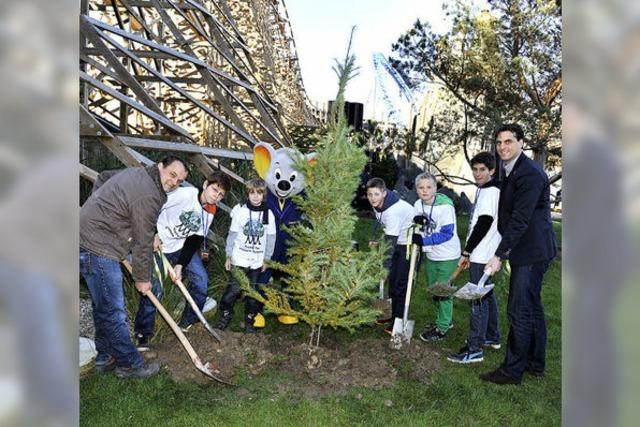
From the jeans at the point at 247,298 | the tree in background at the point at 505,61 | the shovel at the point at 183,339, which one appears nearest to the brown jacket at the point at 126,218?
the shovel at the point at 183,339

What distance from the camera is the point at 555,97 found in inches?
454

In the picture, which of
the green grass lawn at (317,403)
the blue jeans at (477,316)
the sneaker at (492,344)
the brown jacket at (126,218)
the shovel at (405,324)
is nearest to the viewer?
the green grass lawn at (317,403)

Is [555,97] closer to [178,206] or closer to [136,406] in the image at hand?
[178,206]

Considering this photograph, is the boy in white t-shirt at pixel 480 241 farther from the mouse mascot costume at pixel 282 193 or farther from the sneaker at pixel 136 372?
the sneaker at pixel 136 372

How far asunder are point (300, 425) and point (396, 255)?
98.3 inches

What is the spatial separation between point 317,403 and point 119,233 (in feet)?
6.29

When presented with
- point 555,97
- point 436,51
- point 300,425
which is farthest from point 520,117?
point 300,425

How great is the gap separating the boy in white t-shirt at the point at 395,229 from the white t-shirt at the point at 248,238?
1.11 meters

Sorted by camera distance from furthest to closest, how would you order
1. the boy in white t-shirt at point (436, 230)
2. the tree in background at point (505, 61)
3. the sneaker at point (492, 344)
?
the tree in background at point (505, 61) → the sneaker at point (492, 344) → the boy in white t-shirt at point (436, 230)

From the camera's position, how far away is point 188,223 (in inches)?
210

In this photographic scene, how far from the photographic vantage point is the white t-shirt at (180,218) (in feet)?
17.5

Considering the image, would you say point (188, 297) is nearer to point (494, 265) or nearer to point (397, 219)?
point (397, 219)
